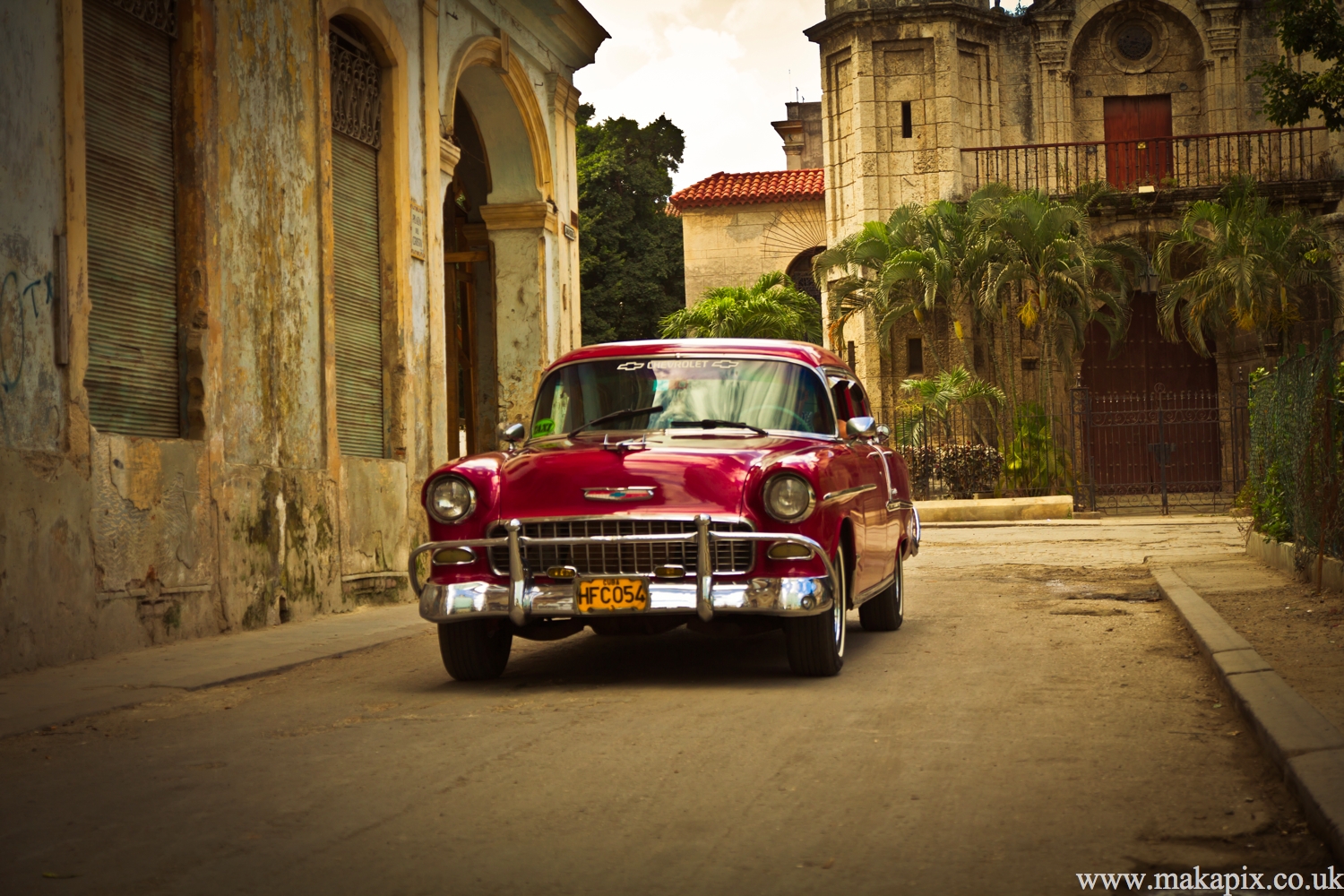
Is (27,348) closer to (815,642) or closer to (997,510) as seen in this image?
(815,642)

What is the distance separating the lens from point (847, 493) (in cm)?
722

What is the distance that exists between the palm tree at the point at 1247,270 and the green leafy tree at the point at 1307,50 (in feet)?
51.0

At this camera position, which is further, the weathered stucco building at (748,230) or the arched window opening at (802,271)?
the arched window opening at (802,271)

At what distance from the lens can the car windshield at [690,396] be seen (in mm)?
7594

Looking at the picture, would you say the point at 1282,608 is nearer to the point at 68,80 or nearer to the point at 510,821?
the point at 510,821

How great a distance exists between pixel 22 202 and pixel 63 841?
507cm

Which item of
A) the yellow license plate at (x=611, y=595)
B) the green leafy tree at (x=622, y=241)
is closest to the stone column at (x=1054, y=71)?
the green leafy tree at (x=622, y=241)

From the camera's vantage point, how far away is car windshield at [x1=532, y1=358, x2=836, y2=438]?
7594mm

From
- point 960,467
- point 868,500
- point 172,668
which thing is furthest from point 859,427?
point 960,467

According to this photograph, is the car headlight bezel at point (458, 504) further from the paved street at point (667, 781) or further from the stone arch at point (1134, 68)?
the stone arch at point (1134, 68)

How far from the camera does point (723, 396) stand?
766 centimetres

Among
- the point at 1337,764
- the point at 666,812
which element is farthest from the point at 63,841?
the point at 1337,764

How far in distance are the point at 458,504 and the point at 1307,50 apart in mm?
9012

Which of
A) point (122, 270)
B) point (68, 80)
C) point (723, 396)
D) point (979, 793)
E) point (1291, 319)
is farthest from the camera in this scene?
point (1291, 319)
